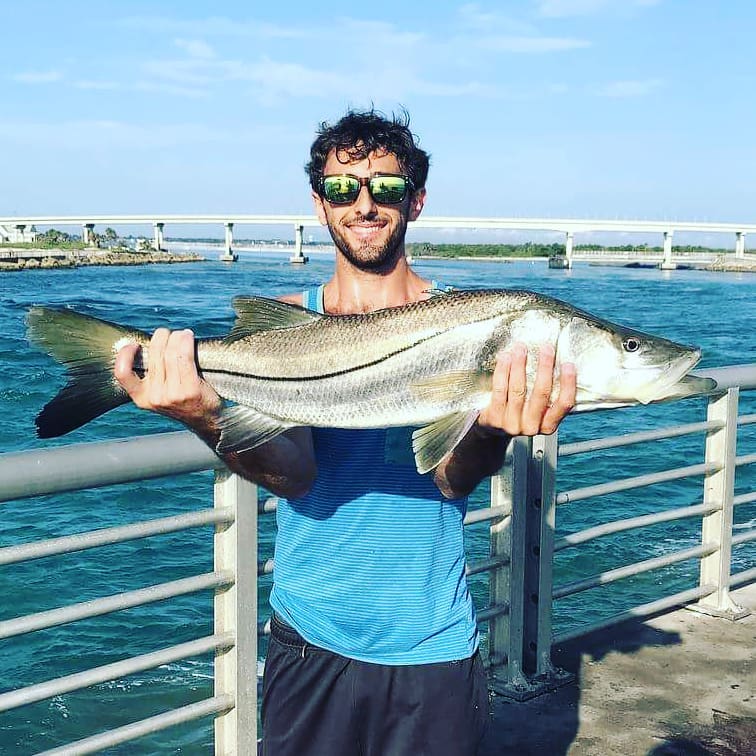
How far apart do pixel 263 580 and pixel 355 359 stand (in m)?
8.62

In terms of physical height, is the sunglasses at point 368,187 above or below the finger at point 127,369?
above

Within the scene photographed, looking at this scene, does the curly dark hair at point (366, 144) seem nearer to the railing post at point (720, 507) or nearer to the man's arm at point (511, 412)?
the man's arm at point (511, 412)

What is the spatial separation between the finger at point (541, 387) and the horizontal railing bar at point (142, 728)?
1.74 meters

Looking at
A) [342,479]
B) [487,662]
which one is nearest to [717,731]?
[487,662]

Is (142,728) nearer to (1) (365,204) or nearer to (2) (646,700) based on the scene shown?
(1) (365,204)

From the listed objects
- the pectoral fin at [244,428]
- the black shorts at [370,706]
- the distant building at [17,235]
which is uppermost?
the distant building at [17,235]

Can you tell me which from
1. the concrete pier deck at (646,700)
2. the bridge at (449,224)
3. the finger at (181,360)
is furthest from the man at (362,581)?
the bridge at (449,224)

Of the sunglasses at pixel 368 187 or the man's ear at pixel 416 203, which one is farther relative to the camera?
the man's ear at pixel 416 203

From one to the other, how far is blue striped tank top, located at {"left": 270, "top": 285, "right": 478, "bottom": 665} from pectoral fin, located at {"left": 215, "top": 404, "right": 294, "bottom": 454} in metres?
0.19

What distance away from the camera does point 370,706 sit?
2648 millimetres

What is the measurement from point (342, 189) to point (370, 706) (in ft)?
5.01

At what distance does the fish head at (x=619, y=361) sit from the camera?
2504mm

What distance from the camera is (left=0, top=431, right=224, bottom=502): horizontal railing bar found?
267 cm

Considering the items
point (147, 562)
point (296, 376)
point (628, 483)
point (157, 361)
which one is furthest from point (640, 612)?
point (147, 562)
